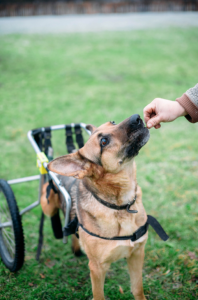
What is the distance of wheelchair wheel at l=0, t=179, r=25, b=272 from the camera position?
2.92 metres

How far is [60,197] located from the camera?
304cm

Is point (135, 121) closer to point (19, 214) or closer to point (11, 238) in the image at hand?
point (19, 214)

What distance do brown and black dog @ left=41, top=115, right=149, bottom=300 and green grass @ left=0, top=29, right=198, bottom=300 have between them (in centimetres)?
93

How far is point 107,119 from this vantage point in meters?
A: 7.74

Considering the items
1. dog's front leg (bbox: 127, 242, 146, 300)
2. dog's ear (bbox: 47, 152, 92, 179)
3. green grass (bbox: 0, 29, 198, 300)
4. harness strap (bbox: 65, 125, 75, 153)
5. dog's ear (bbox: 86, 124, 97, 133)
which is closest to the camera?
dog's ear (bbox: 47, 152, 92, 179)

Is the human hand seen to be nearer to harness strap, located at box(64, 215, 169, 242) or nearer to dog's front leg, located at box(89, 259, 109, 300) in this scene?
harness strap, located at box(64, 215, 169, 242)

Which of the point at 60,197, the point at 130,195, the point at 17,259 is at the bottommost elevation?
the point at 17,259

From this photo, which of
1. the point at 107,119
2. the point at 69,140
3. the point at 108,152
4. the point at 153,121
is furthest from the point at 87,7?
the point at 108,152

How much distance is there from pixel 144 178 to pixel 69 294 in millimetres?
2729

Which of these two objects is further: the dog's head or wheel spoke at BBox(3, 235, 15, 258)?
wheel spoke at BBox(3, 235, 15, 258)

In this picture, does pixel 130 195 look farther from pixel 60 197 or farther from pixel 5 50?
pixel 5 50

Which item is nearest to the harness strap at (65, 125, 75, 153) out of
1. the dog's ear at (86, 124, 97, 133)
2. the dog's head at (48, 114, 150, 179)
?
the dog's ear at (86, 124, 97, 133)

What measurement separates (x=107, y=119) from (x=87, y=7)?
585 inches

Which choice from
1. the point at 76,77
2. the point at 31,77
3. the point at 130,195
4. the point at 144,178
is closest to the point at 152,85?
the point at 76,77
